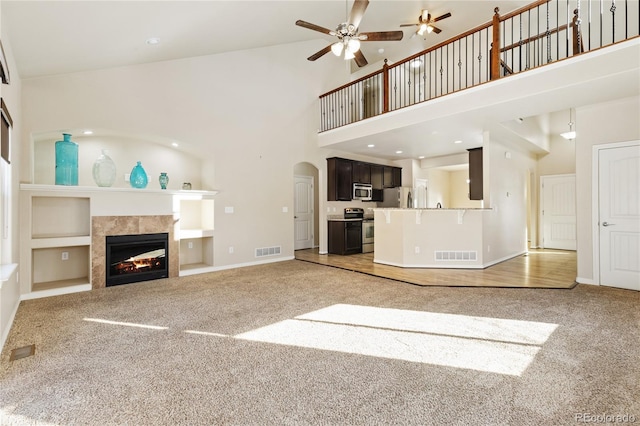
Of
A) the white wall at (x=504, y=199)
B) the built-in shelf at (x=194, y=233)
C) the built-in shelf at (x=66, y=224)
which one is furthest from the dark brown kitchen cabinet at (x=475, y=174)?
the built-in shelf at (x=66, y=224)

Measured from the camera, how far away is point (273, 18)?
509cm

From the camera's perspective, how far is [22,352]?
255 centimetres

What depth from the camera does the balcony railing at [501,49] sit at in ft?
15.9

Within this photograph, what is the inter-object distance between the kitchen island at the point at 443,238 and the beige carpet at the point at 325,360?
1754 millimetres

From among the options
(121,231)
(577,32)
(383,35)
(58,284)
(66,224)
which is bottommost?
(58,284)

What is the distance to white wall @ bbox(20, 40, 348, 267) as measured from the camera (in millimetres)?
4598

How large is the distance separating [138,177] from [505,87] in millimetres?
5808

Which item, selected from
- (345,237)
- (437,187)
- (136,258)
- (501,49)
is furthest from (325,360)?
(437,187)

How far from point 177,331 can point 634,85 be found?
19.5 feet

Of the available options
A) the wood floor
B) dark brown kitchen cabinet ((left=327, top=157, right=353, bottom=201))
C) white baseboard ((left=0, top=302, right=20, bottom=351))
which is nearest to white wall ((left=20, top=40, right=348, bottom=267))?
dark brown kitchen cabinet ((left=327, top=157, right=353, bottom=201))

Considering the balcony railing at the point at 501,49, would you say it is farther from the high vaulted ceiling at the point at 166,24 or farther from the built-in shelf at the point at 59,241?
the built-in shelf at the point at 59,241

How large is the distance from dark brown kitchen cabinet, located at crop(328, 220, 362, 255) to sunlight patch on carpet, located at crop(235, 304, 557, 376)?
4.18 m

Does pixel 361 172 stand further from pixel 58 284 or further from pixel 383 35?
pixel 58 284

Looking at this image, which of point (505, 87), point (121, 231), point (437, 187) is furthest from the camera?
point (437, 187)
